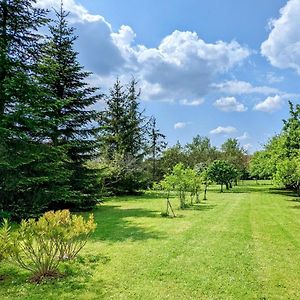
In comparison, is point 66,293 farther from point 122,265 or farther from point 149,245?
point 149,245

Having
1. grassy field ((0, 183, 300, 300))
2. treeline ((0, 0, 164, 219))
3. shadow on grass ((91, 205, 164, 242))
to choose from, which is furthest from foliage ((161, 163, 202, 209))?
grassy field ((0, 183, 300, 300))

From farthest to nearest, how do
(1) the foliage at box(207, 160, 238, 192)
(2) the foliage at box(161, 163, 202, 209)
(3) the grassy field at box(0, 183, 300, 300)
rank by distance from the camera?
(1) the foliage at box(207, 160, 238, 192), (2) the foliage at box(161, 163, 202, 209), (3) the grassy field at box(0, 183, 300, 300)

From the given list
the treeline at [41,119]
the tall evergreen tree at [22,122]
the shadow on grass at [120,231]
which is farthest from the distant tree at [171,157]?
the tall evergreen tree at [22,122]

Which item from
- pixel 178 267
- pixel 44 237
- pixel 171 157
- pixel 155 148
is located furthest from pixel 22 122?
pixel 171 157

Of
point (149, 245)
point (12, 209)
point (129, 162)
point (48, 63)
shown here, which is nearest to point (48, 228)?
point (149, 245)

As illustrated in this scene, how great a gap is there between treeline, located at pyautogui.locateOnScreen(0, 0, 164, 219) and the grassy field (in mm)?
4047

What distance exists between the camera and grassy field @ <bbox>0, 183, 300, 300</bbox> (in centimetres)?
561

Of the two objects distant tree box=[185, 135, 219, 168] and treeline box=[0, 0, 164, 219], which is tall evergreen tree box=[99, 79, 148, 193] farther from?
distant tree box=[185, 135, 219, 168]

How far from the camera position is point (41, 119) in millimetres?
13430

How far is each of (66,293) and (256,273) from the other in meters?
3.79

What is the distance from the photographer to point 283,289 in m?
5.76

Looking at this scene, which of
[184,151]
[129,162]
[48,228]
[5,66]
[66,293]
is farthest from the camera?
[184,151]

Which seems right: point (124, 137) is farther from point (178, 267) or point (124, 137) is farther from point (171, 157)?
point (178, 267)

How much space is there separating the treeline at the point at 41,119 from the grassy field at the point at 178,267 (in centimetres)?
405
